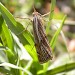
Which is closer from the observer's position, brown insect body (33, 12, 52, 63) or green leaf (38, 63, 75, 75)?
brown insect body (33, 12, 52, 63)

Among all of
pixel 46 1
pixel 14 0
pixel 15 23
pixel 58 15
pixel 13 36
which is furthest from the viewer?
pixel 46 1

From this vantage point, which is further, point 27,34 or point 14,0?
point 14,0

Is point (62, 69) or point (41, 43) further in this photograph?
point (62, 69)

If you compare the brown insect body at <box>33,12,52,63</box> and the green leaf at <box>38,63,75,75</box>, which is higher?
the brown insect body at <box>33,12,52,63</box>

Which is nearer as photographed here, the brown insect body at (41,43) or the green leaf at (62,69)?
the brown insect body at (41,43)

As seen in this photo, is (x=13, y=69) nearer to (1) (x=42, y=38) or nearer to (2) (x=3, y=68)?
(2) (x=3, y=68)

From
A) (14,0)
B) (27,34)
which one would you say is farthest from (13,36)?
(14,0)

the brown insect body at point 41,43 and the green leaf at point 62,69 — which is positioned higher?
the brown insect body at point 41,43

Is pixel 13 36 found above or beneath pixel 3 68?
above
